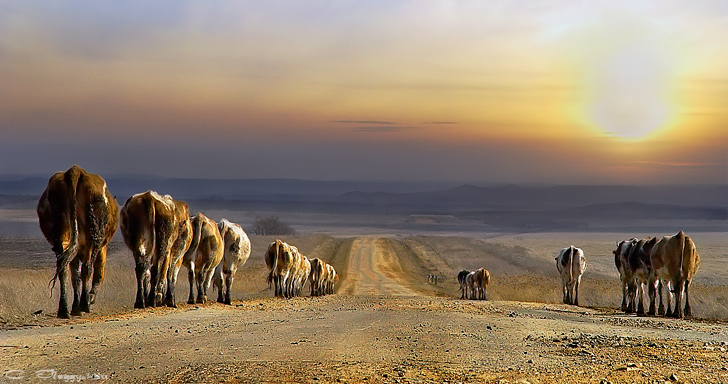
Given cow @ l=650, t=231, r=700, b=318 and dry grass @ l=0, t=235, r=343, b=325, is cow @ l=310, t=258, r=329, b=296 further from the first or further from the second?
cow @ l=650, t=231, r=700, b=318

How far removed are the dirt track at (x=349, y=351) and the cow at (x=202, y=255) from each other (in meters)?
4.74

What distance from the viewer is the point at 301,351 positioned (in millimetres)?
11250

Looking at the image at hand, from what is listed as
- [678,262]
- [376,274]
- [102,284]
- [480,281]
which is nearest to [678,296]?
[678,262]

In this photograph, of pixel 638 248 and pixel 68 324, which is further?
pixel 638 248

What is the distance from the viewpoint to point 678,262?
25.9 metres

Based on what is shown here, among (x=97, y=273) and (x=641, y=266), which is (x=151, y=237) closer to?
(x=97, y=273)

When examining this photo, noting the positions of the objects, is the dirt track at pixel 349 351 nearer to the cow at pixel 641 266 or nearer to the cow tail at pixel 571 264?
the cow at pixel 641 266

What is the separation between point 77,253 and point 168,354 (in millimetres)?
6754

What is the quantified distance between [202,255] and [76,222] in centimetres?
729

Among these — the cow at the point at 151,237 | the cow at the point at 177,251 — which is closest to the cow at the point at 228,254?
the cow at the point at 177,251

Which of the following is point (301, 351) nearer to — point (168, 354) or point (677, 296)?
point (168, 354)

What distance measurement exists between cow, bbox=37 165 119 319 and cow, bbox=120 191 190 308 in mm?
1414

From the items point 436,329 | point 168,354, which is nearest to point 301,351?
point 168,354

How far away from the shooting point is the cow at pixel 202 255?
874 inches
